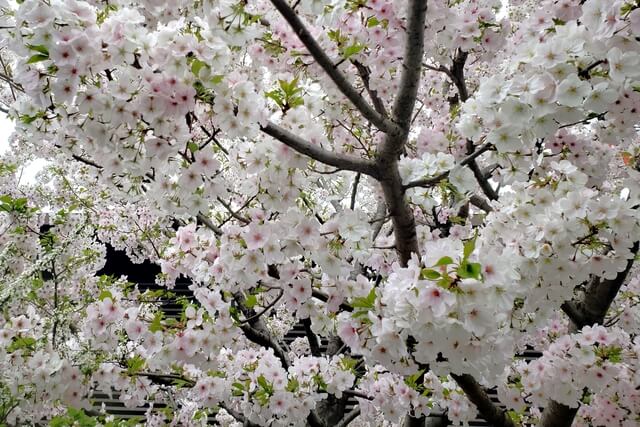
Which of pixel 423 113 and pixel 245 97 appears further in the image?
pixel 423 113

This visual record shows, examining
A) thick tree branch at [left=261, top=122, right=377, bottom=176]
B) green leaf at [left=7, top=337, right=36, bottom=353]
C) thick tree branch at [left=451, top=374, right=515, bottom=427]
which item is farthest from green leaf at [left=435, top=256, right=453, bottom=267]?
green leaf at [left=7, top=337, right=36, bottom=353]

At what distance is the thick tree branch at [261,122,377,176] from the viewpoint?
2.27 metres

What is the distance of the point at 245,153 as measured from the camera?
8.30 feet

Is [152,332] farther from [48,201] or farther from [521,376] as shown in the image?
[48,201]

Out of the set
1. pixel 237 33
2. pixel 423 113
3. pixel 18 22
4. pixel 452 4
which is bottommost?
pixel 18 22

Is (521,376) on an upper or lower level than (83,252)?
lower

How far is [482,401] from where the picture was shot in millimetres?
3488

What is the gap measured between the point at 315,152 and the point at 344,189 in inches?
42.4

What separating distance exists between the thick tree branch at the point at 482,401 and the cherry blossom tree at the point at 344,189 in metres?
0.02

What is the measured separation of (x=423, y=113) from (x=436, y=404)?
10.1 feet

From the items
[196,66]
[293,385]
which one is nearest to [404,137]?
[196,66]

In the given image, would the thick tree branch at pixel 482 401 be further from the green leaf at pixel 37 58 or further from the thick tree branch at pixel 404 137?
the green leaf at pixel 37 58

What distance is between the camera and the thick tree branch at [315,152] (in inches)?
89.4

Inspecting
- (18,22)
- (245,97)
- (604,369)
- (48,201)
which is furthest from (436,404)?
(48,201)
